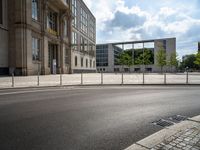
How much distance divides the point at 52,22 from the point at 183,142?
4932cm

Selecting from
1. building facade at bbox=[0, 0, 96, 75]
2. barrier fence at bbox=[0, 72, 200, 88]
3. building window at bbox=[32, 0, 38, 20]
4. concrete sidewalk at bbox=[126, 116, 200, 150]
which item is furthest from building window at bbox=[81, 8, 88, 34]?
concrete sidewalk at bbox=[126, 116, 200, 150]

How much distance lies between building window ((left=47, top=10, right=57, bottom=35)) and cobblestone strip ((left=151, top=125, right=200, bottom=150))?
45.7 m

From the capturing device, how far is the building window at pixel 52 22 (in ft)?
159

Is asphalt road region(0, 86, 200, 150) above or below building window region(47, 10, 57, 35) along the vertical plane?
below

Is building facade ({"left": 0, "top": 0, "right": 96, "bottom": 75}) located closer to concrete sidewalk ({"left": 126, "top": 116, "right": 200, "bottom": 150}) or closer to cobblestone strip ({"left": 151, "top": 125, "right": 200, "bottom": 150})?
concrete sidewalk ({"left": 126, "top": 116, "right": 200, "bottom": 150})

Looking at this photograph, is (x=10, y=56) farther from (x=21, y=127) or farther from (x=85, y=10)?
(x=85, y=10)

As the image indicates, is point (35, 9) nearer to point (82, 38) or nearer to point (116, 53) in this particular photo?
point (82, 38)

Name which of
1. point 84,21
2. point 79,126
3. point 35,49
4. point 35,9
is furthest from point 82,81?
point 84,21

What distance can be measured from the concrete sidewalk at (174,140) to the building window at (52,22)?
149 ft

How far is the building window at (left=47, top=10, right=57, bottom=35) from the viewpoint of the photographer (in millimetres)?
48588

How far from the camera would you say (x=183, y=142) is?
4328mm

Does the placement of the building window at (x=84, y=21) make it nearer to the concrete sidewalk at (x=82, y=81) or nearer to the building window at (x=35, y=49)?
the building window at (x=35, y=49)

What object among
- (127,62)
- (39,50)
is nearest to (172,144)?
(39,50)

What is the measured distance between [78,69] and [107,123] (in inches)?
2591
